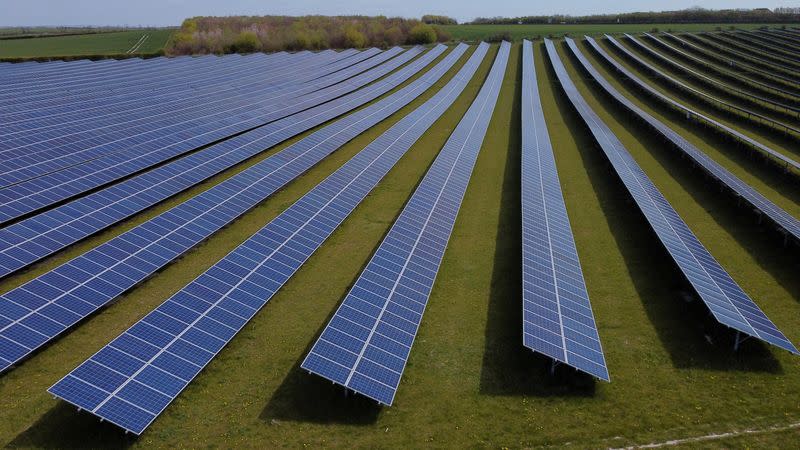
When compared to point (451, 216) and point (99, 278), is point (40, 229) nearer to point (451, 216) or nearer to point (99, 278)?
point (99, 278)

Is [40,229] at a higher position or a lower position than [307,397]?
higher

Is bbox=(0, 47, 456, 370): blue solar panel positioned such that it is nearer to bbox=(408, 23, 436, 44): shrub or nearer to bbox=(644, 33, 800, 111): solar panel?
bbox=(644, 33, 800, 111): solar panel

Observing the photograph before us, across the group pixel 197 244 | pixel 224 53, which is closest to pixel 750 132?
pixel 197 244

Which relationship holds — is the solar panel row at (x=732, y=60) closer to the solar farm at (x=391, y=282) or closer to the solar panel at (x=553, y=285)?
the solar farm at (x=391, y=282)

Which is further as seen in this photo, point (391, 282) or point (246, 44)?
point (246, 44)

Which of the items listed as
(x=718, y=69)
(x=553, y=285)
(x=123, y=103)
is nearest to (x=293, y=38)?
(x=123, y=103)

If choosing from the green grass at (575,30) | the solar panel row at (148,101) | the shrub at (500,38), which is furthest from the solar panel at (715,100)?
the solar panel row at (148,101)

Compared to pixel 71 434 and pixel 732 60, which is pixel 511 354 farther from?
pixel 732 60
